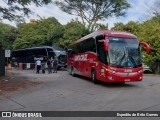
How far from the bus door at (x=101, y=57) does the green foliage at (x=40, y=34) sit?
1182 inches

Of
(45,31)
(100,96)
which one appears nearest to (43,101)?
(100,96)

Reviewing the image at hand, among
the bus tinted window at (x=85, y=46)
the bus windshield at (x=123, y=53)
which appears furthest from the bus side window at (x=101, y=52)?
the bus tinted window at (x=85, y=46)

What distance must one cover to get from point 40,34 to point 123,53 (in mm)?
39316

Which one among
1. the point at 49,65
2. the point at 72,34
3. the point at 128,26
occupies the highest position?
the point at 128,26

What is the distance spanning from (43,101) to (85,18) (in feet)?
120

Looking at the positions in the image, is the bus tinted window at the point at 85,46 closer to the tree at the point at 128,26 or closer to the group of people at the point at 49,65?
the group of people at the point at 49,65

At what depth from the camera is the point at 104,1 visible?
45.1 meters

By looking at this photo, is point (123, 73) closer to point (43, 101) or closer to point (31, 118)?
point (43, 101)

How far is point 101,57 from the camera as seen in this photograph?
644 inches

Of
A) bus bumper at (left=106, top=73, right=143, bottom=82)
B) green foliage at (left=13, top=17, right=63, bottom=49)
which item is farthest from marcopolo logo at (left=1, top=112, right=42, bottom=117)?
green foliage at (left=13, top=17, right=63, bottom=49)

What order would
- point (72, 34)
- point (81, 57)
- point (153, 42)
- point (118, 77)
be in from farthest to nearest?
point (72, 34) → point (153, 42) → point (81, 57) → point (118, 77)

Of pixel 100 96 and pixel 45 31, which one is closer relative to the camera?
pixel 100 96

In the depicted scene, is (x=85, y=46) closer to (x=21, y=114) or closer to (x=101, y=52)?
(x=101, y=52)

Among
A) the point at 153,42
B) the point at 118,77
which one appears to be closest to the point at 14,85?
the point at 118,77
